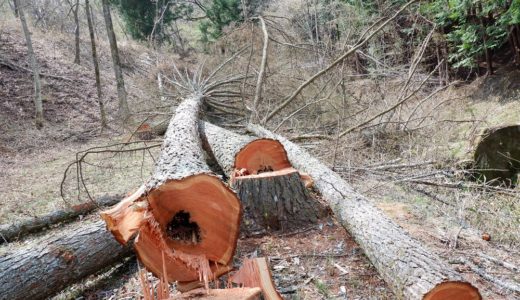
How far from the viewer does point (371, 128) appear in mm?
6777

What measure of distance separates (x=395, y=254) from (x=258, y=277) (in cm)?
82

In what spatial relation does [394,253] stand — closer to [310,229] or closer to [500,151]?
[310,229]

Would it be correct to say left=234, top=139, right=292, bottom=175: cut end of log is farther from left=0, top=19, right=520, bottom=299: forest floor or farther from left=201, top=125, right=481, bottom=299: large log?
left=0, top=19, right=520, bottom=299: forest floor

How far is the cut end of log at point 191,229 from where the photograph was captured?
2.13 m

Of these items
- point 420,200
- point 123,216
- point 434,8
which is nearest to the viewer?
point 123,216

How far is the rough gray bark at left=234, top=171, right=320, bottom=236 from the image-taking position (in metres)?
3.46

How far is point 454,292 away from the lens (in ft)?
6.29

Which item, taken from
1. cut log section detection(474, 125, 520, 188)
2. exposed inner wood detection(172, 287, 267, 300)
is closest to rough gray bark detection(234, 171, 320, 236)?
exposed inner wood detection(172, 287, 267, 300)

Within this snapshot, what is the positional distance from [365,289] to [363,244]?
29cm

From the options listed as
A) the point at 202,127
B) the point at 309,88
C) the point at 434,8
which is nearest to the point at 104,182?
the point at 202,127

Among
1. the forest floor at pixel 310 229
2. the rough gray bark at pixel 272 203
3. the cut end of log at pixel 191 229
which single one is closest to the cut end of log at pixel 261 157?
the rough gray bark at pixel 272 203

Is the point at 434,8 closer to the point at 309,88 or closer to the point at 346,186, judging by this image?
the point at 309,88

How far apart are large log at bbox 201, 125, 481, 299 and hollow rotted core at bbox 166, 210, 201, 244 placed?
1.12 meters

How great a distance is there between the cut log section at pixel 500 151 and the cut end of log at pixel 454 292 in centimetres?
445
